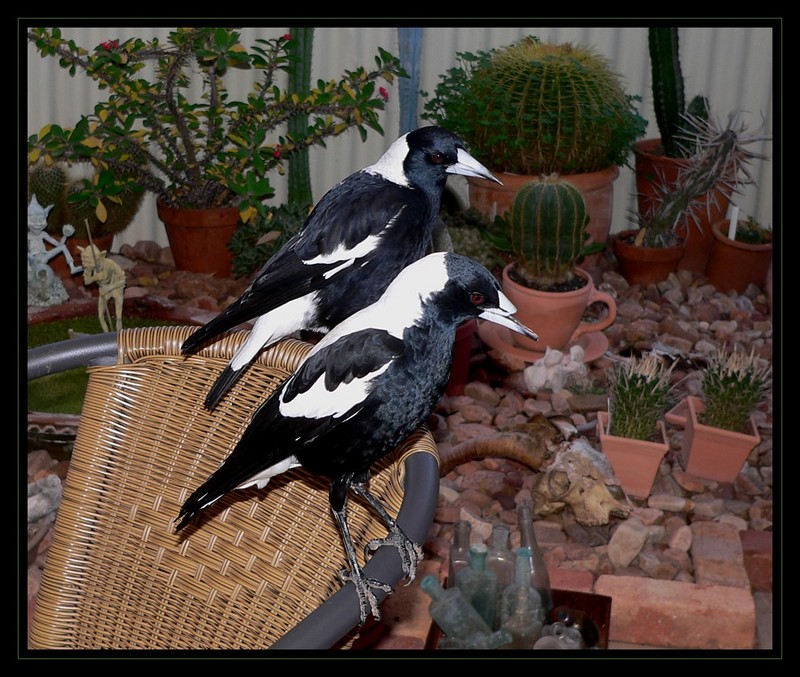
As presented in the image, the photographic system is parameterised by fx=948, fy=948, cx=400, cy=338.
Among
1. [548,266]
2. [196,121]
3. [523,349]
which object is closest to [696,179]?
[548,266]

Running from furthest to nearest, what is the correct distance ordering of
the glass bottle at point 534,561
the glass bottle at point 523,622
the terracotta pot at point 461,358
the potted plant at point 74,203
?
1. the potted plant at point 74,203
2. the terracotta pot at point 461,358
3. the glass bottle at point 534,561
4. the glass bottle at point 523,622

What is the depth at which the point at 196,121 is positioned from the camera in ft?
10.4

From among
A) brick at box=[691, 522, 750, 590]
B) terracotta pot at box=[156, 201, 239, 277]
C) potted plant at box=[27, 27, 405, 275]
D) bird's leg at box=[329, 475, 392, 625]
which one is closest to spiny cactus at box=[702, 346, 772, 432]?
brick at box=[691, 522, 750, 590]

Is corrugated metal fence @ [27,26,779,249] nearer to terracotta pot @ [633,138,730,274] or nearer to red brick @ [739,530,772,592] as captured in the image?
terracotta pot @ [633,138,730,274]

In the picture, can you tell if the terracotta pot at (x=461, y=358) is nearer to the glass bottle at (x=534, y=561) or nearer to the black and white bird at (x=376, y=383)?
the glass bottle at (x=534, y=561)

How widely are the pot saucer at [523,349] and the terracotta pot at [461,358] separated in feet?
0.43

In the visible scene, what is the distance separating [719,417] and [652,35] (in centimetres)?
169

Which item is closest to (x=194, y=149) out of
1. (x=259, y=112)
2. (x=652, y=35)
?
(x=259, y=112)

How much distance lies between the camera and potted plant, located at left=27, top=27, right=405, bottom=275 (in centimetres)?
301

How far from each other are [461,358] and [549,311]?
342 mm

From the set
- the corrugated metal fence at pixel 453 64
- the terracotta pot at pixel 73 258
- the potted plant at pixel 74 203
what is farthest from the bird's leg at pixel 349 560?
the corrugated metal fence at pixel 453 64

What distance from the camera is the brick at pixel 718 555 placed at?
214cm

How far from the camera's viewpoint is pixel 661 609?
80.3 inches

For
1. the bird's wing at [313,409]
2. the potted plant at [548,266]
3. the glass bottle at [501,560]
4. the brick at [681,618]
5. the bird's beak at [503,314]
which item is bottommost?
the brick at [681,618]
